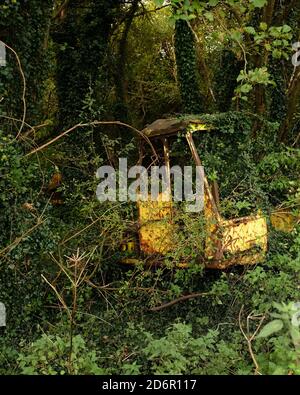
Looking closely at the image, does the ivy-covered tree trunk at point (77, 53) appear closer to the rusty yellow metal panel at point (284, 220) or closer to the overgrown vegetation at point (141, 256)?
the overgrown vegetation at point (141, 256)

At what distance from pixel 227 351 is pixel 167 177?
148 inches

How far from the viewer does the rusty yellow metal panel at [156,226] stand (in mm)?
8170

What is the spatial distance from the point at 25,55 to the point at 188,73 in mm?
6633

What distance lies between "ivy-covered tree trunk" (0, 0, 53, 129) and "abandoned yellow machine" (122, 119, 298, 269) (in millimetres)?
2161

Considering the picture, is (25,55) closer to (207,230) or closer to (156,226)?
(156,226)

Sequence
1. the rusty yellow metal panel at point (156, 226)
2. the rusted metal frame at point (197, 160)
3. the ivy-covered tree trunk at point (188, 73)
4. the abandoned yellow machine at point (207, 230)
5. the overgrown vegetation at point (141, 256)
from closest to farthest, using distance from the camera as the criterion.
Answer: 1. the overgrown vegetation at point (141, 256)
2. the abandoned yellow machine at point (207, 230)
3. the rusted metal frame at point (197, 160)
4. the rusty yellow metal panel at point (156, 226)
5. the ivy-covered tree trunk at point (188, 73)

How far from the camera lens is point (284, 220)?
394 inches

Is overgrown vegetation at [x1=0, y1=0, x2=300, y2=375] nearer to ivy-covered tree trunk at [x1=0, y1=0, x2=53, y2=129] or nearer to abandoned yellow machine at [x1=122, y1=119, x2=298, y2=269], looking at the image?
ivy-covered tree trunk at [x1=0, y1=0, x2=53, y2=129]

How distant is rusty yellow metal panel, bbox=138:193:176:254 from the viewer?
8170 millimetres

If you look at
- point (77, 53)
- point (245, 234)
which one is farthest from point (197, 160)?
point (77, 53)

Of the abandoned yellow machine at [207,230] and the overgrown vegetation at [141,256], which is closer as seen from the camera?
the overgrown vegetation at [141,256]

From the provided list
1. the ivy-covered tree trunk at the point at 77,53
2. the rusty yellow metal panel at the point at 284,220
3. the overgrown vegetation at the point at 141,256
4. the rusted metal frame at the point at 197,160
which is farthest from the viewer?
the ivy-covered tree trunk at the point at 77,53

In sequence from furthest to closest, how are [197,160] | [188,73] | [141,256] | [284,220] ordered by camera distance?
1. [188,73]
2. [284,220]
3. [141,256]
4. [197,160]

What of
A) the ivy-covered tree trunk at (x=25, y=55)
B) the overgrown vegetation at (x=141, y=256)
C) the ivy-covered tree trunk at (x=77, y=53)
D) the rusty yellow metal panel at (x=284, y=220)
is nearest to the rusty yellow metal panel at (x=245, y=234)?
the overgrown vegetation at (x=141, y=256)
